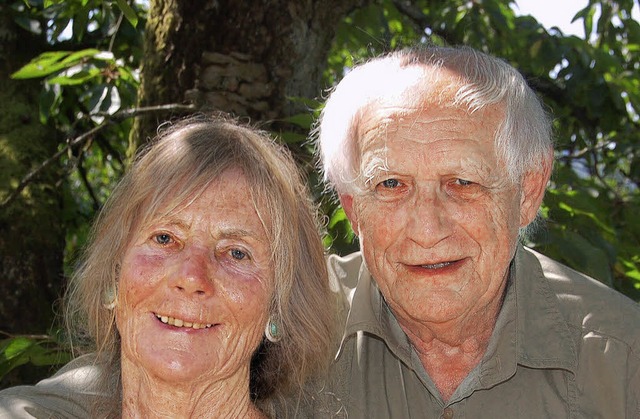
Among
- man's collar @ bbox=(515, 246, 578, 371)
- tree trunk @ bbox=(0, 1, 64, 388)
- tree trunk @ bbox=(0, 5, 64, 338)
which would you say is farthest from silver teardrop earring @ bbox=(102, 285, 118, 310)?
tree trunk @ bbox=(0, 1, 64, 388)

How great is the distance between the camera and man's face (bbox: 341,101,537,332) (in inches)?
94.0

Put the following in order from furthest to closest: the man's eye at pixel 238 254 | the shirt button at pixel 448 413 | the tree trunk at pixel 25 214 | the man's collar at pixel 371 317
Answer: the tree trunk at pixel 25 214
the man's collar at pixel 371 317
the shirt button at pixel 448 413
the man's eye at pixel 238 254

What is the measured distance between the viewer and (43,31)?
12.8ft

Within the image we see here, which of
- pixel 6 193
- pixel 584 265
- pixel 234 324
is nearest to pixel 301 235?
pixel 234 324

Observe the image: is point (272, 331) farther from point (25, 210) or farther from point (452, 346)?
point (25, 210)

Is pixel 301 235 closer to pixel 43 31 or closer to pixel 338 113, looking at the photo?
pixel 338 113

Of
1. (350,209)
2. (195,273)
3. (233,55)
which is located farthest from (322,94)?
(195,273)

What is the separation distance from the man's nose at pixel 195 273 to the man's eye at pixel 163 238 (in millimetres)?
58

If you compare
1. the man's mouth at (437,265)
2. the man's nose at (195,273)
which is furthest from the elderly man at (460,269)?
the man's nose at (195,273)

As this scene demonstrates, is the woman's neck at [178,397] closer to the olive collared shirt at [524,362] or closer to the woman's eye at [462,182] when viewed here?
the olive collared shirt at [524,362]

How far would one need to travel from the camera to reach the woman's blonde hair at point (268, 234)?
2326mm

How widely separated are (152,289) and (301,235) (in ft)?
1.57

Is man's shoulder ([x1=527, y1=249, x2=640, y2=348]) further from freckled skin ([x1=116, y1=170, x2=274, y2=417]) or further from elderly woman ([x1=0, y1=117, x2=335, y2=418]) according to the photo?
freckled skin ([x1=116, y1=170, x2=274, y2=417])

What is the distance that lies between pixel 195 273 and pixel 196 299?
0.22 feet
